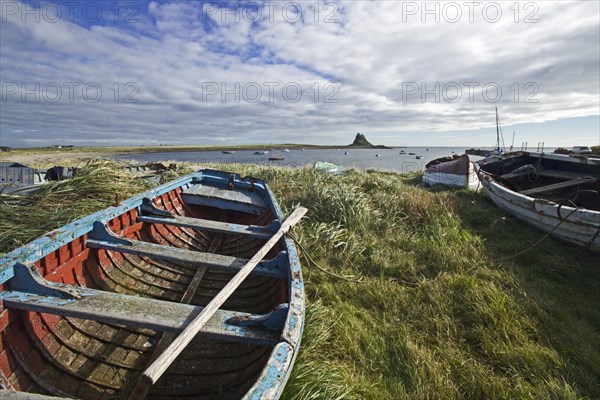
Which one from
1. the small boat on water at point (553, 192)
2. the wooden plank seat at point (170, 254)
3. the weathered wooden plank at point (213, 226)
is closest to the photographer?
the wooden plank seat at point (170, 254)

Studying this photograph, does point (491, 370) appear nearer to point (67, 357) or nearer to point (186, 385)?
point (186, 385)

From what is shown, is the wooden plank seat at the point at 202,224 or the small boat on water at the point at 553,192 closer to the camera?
the wooden plank seat at the point at 202,224

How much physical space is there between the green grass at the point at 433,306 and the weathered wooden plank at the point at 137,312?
0.67 metres

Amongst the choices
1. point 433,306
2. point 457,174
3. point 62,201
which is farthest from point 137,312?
point 457,174

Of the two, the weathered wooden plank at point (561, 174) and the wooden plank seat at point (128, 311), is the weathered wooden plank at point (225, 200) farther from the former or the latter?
Result: the weathered wooden plank at point (561, 174)

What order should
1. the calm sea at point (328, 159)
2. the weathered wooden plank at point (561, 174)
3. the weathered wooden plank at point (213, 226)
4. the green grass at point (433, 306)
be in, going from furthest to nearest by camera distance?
the calm sea at point (328, 159) → the weathered wooden plank at point (561, 174) → the weathered wooden plank at point (213, 226) → the green grass at point (433, 306)

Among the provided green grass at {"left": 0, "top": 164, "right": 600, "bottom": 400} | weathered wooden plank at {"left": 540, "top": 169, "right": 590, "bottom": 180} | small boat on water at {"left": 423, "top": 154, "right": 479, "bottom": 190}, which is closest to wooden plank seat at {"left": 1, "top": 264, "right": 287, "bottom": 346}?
green grass at {"left": 0, "top": 164, "right": 600, "bottom": 400}

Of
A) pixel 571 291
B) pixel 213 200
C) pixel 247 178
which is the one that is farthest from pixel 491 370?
pixel 247 178

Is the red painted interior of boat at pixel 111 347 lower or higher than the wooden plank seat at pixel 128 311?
lower

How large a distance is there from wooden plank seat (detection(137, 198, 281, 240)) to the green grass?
32.8 inches

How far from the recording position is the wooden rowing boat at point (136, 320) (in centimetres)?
210

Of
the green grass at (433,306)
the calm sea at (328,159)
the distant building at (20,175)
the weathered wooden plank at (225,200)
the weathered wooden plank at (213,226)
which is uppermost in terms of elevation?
the calm sea at (328,159)

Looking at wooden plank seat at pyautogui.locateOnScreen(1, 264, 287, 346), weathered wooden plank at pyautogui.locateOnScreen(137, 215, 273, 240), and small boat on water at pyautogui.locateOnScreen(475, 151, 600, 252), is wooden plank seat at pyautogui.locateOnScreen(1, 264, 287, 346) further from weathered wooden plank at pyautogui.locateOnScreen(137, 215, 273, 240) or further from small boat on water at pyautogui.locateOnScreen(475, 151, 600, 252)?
small boat on water at pyautogui.locateOnScreen(475, 151, 600, 252)

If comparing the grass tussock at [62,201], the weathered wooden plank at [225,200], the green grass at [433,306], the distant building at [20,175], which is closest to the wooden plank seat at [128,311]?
the green grass at [433,306]
